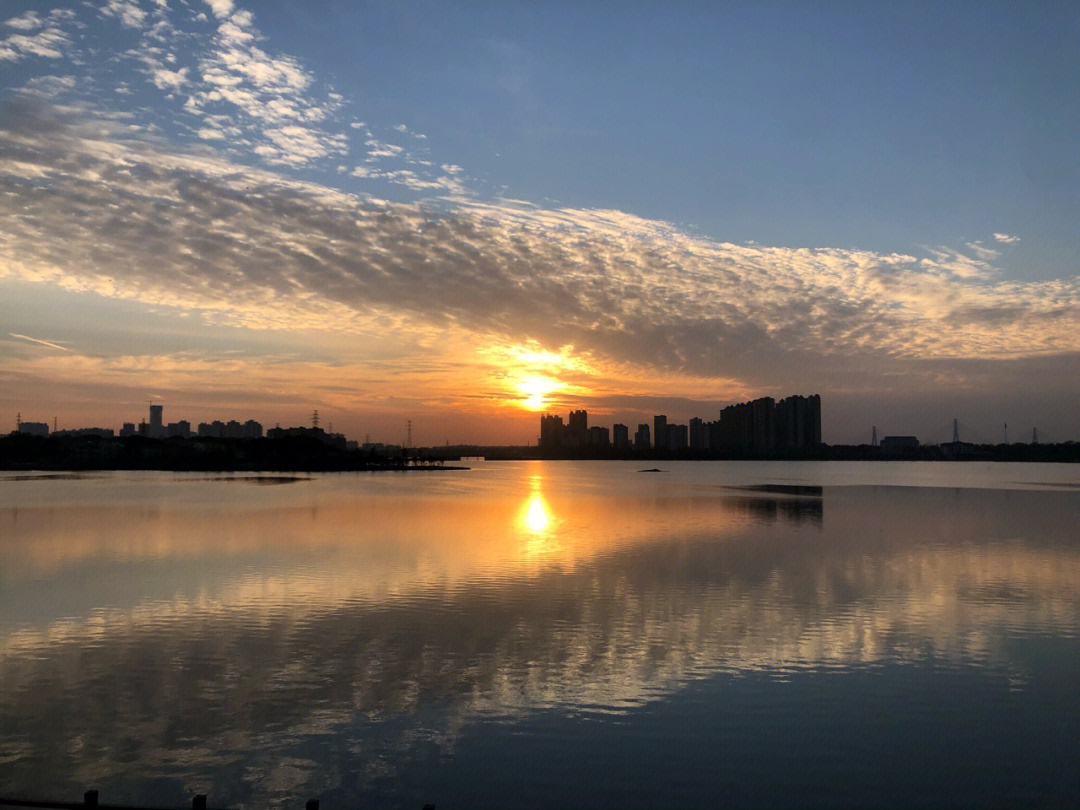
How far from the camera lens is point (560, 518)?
70938mm

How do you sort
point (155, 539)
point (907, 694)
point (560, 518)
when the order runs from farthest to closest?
point (560, 518) < point (155, 539) < point (907, 694)

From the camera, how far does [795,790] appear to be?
1373 cm

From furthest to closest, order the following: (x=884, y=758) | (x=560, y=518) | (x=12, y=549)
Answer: (x=560, y=518) < (x=12, y=549) < (x=884, y=758)

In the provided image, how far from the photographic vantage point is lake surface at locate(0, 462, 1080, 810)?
14.0 m

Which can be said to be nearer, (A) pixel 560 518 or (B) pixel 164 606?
(B) pixel 164 606

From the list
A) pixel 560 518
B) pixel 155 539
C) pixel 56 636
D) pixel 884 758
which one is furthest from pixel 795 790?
pixel 560 518

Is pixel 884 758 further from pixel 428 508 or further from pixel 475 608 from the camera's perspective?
pixel 428 508

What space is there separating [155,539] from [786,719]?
4281 cm

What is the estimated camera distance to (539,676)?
1983 cm

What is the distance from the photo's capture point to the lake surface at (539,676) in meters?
14.0

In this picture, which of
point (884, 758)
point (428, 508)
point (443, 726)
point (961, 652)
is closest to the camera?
point (884, 758)

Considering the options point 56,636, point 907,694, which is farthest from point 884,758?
point 56,636

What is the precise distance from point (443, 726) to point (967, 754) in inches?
403

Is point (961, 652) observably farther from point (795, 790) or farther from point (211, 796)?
point (211, 796)
